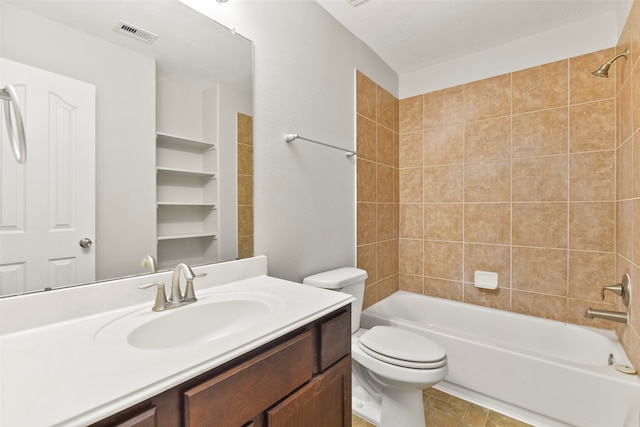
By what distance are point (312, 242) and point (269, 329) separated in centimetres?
96

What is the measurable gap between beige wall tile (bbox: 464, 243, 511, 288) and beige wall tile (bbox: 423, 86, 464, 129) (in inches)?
40.3

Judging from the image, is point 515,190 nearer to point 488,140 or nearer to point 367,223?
point 488,140

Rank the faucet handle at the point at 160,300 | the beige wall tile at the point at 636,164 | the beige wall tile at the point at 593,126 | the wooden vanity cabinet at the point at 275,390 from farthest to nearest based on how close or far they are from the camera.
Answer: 1. the beige wall tile at the point at 593,126
2. the beige wall tile at the point at 636,164
3. the faucet handle at the point at 160,300
4. the wooden vanity cabinet at the point at 275,390

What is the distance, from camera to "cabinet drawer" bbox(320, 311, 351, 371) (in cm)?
92

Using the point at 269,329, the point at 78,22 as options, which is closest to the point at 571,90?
the point at 269,329

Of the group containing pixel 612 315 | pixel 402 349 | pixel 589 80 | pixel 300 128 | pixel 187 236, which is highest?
pixel 589 80

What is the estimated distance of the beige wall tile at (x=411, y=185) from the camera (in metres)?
2.53

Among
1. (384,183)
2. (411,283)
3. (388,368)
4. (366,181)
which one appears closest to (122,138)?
(388,368)

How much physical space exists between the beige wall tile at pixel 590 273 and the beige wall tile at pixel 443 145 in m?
1.02

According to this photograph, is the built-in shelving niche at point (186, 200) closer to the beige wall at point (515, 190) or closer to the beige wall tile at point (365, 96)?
the beige wall at point (515, 190)

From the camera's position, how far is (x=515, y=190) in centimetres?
210

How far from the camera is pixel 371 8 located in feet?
5.70

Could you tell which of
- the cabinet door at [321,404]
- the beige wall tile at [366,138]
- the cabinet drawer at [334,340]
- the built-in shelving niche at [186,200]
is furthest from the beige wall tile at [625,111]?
the built-in shelving niche at [186,200]

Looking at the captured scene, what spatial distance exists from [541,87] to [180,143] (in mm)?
2338
